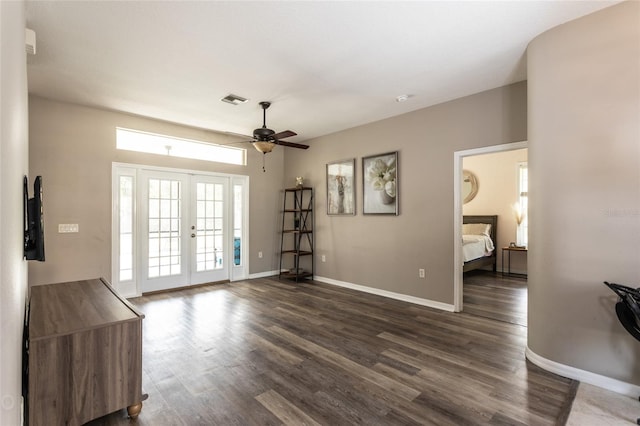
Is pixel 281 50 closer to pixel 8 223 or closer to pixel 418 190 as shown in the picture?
pixel 8 223

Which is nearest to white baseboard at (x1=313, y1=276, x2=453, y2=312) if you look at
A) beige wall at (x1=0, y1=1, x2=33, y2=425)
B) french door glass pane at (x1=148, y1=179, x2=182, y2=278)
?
french door glass pane at (x1=148, y1=179, x2=182, y2=278)

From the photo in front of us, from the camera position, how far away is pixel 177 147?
17.4 ft

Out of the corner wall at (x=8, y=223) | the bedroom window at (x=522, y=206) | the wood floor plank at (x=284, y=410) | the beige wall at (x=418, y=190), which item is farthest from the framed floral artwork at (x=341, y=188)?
the corner wall at (x=8, y=223)

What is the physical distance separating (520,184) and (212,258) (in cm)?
640

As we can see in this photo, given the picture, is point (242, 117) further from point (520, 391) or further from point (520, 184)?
point (520, 184)

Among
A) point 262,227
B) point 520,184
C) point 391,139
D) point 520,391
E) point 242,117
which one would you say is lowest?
point 520,391

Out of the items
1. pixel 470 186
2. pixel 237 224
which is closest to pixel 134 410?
pixel 237 224

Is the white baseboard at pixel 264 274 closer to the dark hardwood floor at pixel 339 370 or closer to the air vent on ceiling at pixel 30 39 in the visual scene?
the dark hardwood floor at pixel 339 370

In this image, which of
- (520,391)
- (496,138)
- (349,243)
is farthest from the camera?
(349,243)

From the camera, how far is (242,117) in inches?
186

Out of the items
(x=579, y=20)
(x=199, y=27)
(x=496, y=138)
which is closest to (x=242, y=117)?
(x=199, y=27)

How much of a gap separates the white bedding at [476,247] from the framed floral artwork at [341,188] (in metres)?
2.24

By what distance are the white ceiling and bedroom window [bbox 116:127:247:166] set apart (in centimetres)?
63

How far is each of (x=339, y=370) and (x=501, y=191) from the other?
232 inches
